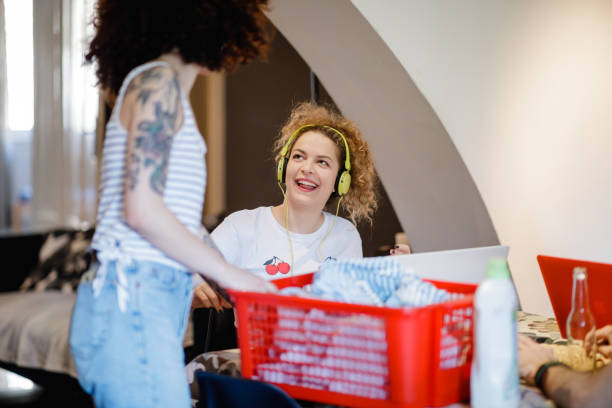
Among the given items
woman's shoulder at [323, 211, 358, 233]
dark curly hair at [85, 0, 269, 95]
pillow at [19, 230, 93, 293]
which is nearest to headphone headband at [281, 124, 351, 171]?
woman's shoulder at [323, 211, 358, 233]

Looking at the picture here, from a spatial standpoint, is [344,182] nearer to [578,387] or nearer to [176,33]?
[176,33]

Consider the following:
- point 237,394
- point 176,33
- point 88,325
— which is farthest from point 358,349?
point 176,33

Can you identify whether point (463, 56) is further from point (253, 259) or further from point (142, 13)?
point (142, 13)

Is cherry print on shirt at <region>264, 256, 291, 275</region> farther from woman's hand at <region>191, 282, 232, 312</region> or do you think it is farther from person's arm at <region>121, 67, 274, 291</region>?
person's arm at <region>121, 67, 274, 291</region>

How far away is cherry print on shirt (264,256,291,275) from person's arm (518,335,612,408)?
990 millimetres

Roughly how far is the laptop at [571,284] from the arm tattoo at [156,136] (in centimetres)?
93

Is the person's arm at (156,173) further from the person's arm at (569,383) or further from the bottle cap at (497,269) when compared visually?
the person's arm at (569,383)

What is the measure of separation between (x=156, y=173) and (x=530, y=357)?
0.78 meters

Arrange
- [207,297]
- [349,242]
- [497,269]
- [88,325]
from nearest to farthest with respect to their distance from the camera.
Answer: [497,269] < [88,325] < [207,297] < [349,242]

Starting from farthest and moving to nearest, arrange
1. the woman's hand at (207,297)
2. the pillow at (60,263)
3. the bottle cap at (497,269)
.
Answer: the pillow at (60,263) → the woman's hand at (207,297) → the bottle cap at (497,269)

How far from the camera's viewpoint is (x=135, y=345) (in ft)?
3.67

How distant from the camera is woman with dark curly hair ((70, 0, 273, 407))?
1104 millimetres

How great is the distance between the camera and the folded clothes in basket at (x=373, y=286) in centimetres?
112

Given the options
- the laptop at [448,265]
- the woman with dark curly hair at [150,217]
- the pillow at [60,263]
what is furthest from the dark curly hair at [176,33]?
the pillow at [60,263]
